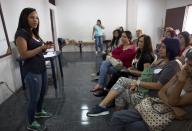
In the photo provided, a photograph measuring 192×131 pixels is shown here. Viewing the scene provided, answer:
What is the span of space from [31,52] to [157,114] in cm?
132

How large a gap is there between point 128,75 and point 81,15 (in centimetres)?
571

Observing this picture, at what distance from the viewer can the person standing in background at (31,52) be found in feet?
5.41

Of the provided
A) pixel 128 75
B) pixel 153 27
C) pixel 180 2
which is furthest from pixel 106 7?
pixel 128 75

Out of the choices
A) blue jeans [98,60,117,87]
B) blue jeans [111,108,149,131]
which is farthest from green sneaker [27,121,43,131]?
blue jeans [98,60,117,87]

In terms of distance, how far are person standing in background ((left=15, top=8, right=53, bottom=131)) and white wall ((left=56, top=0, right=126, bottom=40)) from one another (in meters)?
5.92

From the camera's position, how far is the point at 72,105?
2576 millimetres

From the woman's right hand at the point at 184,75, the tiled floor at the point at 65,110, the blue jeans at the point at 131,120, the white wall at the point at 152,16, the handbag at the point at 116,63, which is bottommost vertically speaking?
the tiled floor at the point at 65,110

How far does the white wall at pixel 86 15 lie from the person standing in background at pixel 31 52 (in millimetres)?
5920

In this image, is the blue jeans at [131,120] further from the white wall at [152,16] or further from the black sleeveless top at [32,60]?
the white wall at [152,16]

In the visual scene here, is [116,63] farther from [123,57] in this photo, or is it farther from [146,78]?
[146,78]

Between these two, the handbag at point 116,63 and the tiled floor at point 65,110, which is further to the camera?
the handbag at point 116,63

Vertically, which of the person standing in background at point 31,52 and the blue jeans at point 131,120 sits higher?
the person standing in background at point 31,52

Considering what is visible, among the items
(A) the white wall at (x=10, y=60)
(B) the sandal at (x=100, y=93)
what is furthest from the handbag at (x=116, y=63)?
(A) the white wall at (x=10, y=60)

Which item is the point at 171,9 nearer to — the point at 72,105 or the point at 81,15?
the point at 81,15
